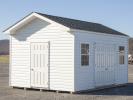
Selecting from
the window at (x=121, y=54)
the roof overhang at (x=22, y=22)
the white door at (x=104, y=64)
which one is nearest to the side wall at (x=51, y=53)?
the roof overhang at (x=22, y=22)

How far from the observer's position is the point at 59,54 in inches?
805

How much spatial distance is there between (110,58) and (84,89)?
3335 mm

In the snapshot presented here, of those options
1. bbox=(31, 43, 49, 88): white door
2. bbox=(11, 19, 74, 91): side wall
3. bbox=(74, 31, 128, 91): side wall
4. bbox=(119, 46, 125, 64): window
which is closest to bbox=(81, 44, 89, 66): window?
bbox=(74, 31, 128, 91): side wall

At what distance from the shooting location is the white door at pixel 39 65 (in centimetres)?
2095

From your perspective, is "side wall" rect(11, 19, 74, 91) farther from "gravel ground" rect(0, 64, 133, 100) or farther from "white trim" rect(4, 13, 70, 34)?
"gravel ground" rect(0, 64, 133, 100)

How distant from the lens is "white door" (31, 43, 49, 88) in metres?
21.0

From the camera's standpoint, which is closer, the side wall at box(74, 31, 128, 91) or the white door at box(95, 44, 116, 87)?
the side wall at box(74, 31, 128, 91)

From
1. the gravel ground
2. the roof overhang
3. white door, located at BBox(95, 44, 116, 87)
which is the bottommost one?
the gravel ground

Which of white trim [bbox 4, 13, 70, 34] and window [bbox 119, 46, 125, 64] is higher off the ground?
white trim [bbox 4, 13, 70, 34]

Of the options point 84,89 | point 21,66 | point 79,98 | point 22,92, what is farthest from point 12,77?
point 79,98

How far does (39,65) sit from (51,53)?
0.95 metres

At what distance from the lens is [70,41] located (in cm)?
2000

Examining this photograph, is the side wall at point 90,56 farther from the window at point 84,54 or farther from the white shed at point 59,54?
the window at point 84,54

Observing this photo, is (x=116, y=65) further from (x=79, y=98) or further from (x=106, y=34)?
(x=79, y=98)
